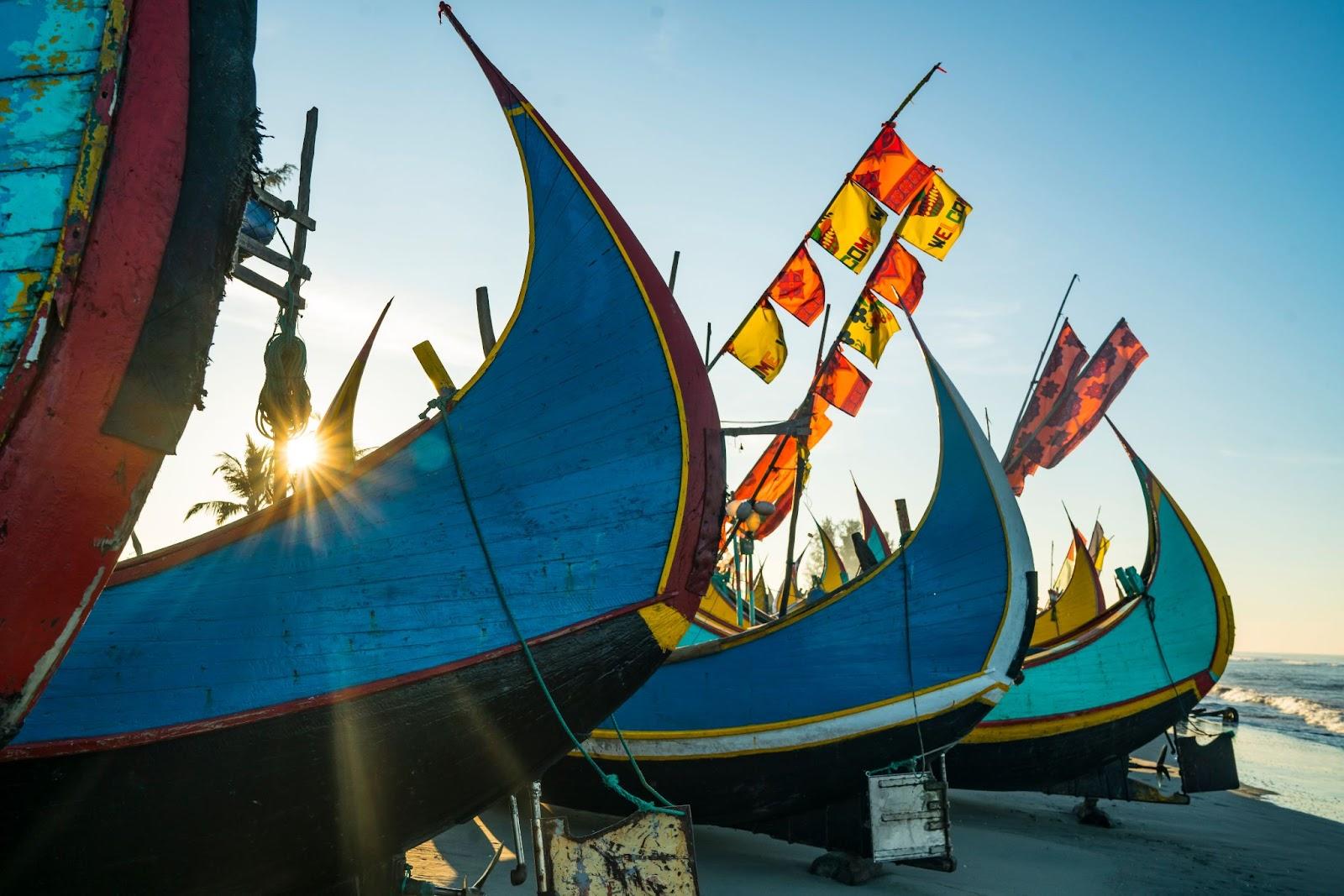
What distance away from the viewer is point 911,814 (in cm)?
573

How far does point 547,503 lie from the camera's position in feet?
14.1

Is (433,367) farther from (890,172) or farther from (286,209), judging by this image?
(890,172)

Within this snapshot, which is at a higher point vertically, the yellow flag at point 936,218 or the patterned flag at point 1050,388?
the yellow flag at point 936,218

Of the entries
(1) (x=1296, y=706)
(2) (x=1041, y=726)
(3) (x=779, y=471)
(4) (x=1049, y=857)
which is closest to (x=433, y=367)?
(4) (x=1049, y=857)

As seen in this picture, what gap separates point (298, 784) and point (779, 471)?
12.5m

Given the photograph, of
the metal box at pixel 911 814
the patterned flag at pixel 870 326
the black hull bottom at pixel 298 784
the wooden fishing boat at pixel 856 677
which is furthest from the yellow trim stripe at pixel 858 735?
the patterned flag at pixel 870 326

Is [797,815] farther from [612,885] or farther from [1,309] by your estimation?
[1,309]

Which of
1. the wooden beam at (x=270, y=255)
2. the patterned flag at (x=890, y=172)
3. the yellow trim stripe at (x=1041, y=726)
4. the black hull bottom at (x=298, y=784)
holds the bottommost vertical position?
the yellow trim stripe at (x=1041, y=726)

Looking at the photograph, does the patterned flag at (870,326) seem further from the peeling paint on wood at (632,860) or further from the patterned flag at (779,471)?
the peeling paint on wood at (632,860)

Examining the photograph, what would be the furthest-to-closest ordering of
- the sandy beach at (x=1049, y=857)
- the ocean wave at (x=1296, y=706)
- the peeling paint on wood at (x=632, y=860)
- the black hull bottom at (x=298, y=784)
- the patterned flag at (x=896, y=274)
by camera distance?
the ocean wave at (x=1296, y=706)
the patterned flag at (x=896, y=274)
the sandy beach at (x=1049, y=857)
the peeling paint on wood at (x=632, y=860)
the black hull bottom at (x=298, y=784)

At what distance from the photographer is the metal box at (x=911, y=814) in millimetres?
5676

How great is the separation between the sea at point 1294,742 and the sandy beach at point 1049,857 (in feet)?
11.3

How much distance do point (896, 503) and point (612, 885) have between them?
13066mm

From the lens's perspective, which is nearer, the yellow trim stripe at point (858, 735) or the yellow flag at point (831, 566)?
the yellow trim stripe at point (858, 735)
